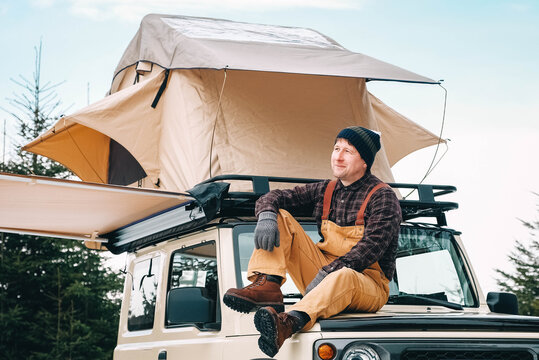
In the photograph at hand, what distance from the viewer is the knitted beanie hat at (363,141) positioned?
4.74m

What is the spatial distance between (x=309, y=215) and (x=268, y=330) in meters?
1.62

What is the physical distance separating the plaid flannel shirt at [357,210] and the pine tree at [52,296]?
13.8m

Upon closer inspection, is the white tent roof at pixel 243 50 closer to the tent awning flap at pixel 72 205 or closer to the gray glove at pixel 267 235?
the tent awning flap at pixel 72 205

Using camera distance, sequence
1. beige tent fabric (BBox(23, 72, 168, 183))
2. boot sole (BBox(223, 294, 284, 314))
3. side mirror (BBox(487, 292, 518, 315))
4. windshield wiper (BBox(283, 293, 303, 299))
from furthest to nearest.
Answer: beige tent fabric (BBox(23, 72, 168, 183))
side mirror (BBox(487, 292, 518, 315))
windshield wiper (BBox(283, 293, 303, 299))
boot sole (BBox(223, 294, 284, 314))

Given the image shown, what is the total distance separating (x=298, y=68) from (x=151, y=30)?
2.10m

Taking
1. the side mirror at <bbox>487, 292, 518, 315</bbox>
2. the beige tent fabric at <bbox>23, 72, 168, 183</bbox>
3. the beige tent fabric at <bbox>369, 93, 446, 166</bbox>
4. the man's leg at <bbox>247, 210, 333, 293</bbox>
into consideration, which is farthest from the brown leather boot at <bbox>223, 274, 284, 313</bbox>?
the beige tent fabric at <bbox>369, 93, 446, 166</bbox>

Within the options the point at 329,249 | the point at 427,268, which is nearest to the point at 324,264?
the point at 329,249

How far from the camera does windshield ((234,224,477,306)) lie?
4934 millimetres

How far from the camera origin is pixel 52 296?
18.2 m

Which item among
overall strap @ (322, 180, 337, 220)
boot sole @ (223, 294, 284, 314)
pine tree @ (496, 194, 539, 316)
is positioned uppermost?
pine tree @ (496, 194, 539, 316)

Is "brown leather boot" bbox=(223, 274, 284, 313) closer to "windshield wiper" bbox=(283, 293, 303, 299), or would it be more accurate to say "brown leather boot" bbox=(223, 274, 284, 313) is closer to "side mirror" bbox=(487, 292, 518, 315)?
"windshield wiper" bbox=(283, 293, 303, 299)

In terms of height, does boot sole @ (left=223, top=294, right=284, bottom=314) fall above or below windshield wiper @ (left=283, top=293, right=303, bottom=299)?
below

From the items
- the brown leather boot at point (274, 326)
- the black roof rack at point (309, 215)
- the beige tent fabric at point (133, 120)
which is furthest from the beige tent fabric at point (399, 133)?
the brown leather boot at point (274, 326)

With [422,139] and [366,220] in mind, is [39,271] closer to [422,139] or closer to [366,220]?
[422,139]
